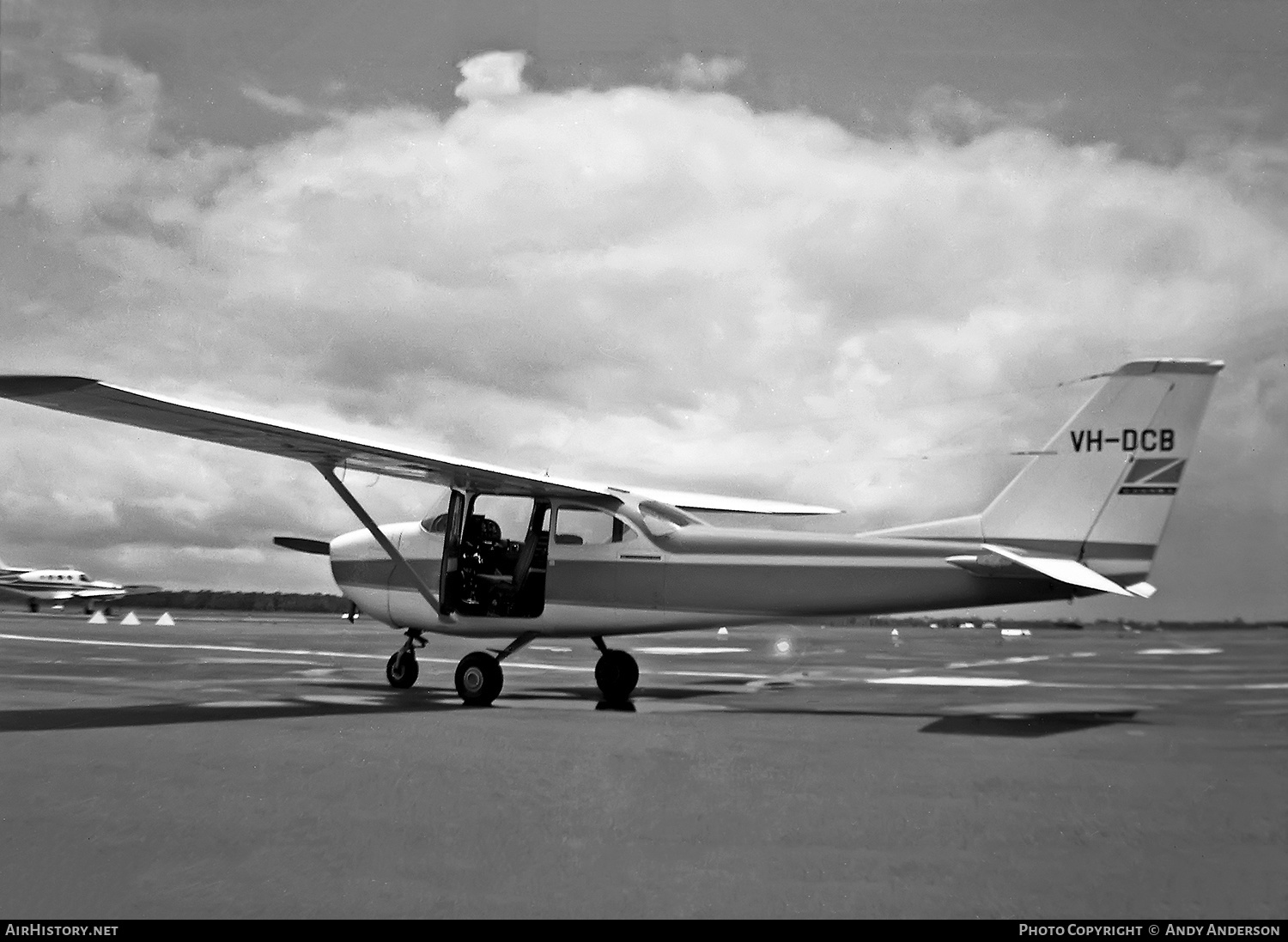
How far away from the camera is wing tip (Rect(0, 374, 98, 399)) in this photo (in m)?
9.29

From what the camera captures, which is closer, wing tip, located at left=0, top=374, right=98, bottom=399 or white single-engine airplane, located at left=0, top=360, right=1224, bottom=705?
wing tip, located at left=0, top=374, right=98, bottom=399

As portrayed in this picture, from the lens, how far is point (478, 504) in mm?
14648

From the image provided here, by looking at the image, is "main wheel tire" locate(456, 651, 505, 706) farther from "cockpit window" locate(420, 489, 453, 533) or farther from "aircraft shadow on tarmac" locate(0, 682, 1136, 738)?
"cockpit window" locate(420, 489, 453, 533)

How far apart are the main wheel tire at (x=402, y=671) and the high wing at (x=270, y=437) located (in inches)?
95.0

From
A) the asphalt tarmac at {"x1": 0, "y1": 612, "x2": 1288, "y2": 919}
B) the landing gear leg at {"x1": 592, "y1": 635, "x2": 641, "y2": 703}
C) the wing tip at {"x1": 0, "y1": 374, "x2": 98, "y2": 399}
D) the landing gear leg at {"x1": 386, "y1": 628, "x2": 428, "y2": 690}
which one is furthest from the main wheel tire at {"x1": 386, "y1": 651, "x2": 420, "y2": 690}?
the wing tip at {"x1": 0, "y1": 374, "x2": 98, "y2": 399}

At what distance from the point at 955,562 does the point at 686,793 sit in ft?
19.9

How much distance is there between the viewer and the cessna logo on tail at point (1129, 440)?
11.5m

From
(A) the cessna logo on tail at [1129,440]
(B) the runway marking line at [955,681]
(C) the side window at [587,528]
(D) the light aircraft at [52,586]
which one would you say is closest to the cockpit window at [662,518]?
(C) the side window at [587,528]

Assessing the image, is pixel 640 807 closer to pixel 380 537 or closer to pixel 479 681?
pixel 479 681

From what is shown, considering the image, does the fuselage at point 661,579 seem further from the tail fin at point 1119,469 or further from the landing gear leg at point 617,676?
the tail fin at point 1119,469

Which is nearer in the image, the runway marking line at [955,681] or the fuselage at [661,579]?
the fuselage at [661,579]

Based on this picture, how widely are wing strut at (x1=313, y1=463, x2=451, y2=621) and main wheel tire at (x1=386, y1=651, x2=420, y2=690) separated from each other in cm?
100

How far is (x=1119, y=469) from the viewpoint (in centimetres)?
1162

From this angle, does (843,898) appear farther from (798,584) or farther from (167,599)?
(167,599)
